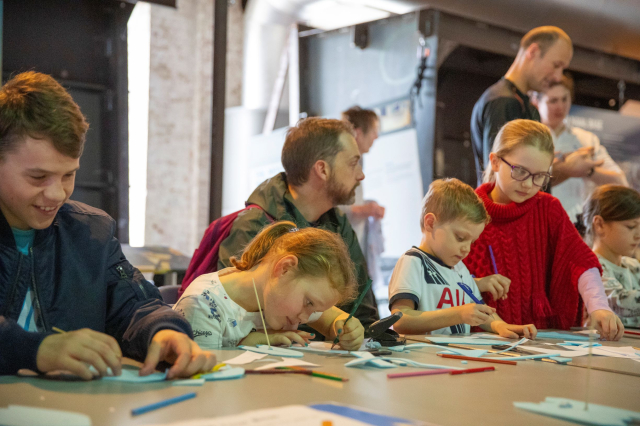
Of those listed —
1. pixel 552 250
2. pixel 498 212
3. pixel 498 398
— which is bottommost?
pixel 498 398

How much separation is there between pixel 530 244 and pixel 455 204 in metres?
0.52

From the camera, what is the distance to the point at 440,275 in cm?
216

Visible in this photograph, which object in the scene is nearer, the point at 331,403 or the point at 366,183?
the point at 331,403

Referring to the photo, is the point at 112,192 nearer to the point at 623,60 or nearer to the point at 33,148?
the point at 33,148

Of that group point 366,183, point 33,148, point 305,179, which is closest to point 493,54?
point 366,183

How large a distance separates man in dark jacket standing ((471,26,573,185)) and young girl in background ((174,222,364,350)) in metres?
1.70

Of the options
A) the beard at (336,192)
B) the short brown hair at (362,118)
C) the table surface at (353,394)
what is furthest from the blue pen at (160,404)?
the short brown hair at (362,118)

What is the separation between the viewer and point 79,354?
3.42ft

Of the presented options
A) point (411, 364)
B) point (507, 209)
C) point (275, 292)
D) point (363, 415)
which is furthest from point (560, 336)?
point (363, 415)

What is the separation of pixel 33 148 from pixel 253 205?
3.17ft

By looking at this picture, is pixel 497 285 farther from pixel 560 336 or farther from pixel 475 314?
pixel 475 314

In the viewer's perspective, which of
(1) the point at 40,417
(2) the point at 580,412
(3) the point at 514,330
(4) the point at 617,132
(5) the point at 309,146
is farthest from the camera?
(4) the point at 617,132

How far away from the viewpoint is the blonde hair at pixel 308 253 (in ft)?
5.00

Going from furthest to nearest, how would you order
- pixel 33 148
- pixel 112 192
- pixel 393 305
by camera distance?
pixel 112 192 < pixel 393 305 < pixel 33 148
